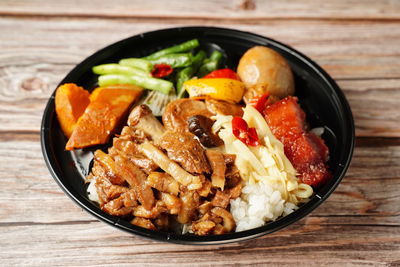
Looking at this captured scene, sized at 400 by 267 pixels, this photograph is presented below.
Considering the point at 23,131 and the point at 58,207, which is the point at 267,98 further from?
the point at 23,131

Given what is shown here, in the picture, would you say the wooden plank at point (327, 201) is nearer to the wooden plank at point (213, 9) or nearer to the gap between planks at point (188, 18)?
the gap between planks at point (188, 18)

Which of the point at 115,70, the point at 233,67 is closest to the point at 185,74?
the point at 233,67

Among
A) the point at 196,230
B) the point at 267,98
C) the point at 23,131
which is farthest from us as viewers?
the point at 23,131

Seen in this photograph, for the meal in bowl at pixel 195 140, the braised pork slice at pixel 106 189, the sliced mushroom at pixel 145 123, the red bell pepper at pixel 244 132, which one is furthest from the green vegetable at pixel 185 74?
the braised pork slice at pixel 106 189

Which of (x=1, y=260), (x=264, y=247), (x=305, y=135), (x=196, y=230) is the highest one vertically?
(x=305, y=135)

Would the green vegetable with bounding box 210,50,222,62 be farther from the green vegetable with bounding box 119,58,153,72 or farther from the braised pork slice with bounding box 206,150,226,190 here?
the braised pork slice with bounding box 206,150,226,190

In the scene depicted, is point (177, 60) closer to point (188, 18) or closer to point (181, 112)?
point (181, 112)

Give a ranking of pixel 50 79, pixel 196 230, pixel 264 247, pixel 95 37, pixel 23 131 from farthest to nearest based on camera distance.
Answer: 1. pixel 95 37
2. pixel 50 79
3. pixel 23 131
4. pixel 264 247
5. pixel 196 230

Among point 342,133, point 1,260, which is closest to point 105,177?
point 1,260

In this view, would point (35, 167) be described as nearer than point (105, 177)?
No
